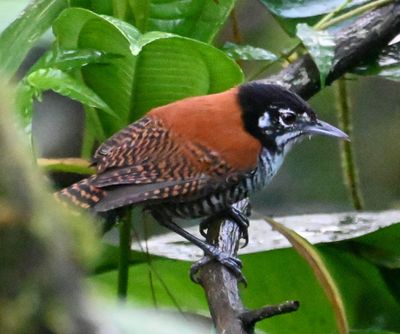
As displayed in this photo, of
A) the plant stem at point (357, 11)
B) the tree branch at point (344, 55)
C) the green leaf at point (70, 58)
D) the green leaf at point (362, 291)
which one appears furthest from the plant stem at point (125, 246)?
the plant stem at point (357, 11)

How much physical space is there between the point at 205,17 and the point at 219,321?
76 cm

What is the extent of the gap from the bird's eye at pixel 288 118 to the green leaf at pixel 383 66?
23 cm

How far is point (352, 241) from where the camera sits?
160 centimetres

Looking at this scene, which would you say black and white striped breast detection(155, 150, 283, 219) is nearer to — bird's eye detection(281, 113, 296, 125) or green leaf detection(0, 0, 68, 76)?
bird's eye detection(281, 113, 296, 125)

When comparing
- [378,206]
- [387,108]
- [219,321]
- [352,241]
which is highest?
[219,321]

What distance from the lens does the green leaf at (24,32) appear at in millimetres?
1343

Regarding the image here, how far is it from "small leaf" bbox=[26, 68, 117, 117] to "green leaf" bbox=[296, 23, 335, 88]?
15.3 inches

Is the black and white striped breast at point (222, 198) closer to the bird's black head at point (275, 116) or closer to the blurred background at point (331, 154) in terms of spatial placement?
the bird's black head at point (275, 116)

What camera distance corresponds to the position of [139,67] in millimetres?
1507

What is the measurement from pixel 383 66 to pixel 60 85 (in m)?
0.75

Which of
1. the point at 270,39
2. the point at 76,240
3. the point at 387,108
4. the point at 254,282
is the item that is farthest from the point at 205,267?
the point at 387,108

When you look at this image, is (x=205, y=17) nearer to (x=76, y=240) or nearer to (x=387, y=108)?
(x=76, y=240)

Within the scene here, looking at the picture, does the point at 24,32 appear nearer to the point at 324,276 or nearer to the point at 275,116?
the point at 275,116

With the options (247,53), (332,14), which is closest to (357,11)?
(332,14)
